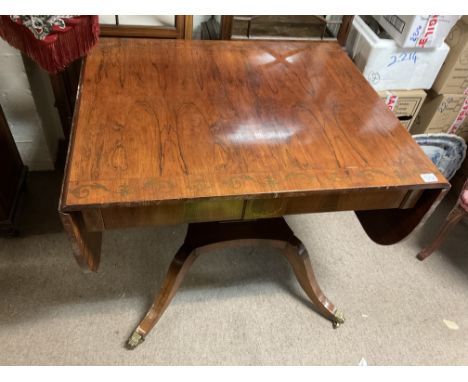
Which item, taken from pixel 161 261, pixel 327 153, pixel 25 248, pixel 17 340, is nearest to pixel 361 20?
pixel 327 153

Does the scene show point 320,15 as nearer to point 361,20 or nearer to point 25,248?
point 361,20

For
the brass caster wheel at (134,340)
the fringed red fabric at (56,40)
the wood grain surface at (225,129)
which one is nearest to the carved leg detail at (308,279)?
the wood grain surface at (225,129)

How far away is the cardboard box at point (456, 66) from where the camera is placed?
1.48 m

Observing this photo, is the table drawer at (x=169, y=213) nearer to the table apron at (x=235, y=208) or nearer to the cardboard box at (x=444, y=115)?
the table apron at (x=235, y=208)

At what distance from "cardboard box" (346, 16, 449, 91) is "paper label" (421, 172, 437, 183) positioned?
2.34 feet

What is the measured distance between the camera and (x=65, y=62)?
3.33 ft

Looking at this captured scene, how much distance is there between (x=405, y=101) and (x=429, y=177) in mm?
814

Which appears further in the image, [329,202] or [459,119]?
[459,119]

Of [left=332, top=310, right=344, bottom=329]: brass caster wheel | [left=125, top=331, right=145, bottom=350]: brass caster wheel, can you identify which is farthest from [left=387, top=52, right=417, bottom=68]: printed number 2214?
[left=125, top=331, right=145, bottom=350]: brass caster wheel

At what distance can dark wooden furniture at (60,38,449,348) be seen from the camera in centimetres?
81

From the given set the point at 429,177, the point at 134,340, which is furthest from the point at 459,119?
the point at 134,340

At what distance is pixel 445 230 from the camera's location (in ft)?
4.92

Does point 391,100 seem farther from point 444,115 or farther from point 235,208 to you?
point 235,208

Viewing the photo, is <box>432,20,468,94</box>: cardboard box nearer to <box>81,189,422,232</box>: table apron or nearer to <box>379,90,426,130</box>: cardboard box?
<box>379,90,426,130</box>: cardboard box
